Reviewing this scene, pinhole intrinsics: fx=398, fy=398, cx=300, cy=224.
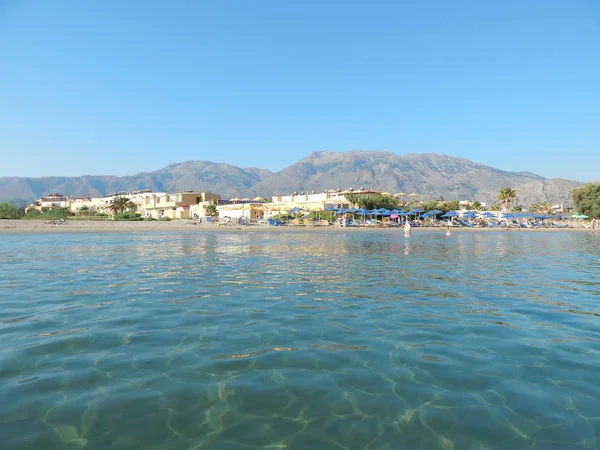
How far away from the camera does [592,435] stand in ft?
11.9

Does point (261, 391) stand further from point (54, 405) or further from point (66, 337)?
point (66, 337)

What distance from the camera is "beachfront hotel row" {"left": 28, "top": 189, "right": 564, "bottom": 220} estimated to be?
80.5 m

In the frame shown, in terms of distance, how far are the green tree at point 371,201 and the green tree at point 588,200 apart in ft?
108

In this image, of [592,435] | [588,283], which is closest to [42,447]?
[592,435]

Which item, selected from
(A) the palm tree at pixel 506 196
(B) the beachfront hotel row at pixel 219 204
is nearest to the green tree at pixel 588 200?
(A) the palm tree at pixel 506 196

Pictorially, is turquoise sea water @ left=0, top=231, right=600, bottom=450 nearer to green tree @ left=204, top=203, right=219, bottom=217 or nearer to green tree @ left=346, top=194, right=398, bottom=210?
green tree @ left=346, top=194, right=398, bottom=210

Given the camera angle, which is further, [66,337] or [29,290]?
[29,290]

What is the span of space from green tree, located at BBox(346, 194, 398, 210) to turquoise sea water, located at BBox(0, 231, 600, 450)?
62.4 meters

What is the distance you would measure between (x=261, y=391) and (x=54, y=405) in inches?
82.7

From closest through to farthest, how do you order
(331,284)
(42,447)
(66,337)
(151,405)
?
(42,447), (151,405), (66,337), (331,284)

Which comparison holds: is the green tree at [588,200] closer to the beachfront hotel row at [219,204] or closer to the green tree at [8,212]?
the beachfront hotel row at [219,204]

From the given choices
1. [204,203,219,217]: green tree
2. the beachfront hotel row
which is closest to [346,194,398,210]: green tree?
the beachfront hotel row

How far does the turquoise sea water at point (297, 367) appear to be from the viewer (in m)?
3.62

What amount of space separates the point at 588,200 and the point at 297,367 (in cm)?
8260
